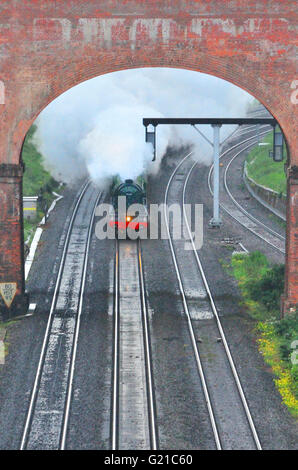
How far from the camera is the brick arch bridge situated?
23.4 metres

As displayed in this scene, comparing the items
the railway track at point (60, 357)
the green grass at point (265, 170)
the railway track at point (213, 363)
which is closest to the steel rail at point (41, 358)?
the railway track at point (60, 357)

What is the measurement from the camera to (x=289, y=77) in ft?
77.0

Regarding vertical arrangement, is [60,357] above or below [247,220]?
below

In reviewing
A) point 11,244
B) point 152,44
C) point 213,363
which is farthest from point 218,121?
point 213,363

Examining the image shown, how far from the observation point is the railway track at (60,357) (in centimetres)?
1780

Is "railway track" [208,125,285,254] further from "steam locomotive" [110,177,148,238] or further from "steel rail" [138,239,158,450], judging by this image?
"steel rail" [138,239,158,450]

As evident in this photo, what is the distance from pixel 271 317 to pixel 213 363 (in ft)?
13.6

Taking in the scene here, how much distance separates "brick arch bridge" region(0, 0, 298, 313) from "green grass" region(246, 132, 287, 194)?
1894cm

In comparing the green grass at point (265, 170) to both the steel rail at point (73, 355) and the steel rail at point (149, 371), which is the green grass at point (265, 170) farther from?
the steel rail at point (149, 371)

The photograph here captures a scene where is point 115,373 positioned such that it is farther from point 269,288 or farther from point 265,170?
point 265,170

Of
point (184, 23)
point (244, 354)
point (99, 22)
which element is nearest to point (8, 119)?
point (99, 22)

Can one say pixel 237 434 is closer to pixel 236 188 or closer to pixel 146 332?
pixel 146 332

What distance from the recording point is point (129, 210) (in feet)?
115
